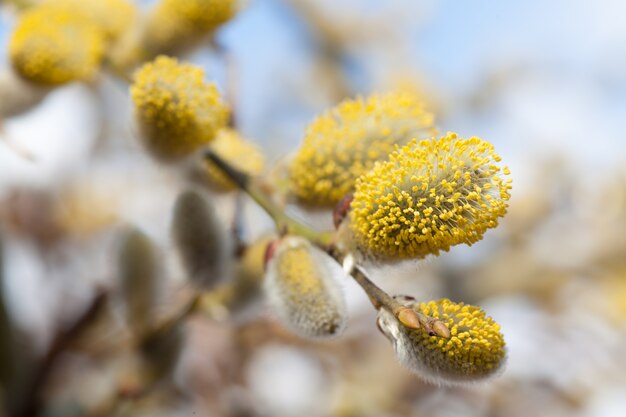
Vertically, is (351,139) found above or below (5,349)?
above

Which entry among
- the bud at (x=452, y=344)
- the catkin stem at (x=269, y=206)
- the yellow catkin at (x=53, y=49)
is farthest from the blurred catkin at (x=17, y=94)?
the bud at (x=452, y=344)

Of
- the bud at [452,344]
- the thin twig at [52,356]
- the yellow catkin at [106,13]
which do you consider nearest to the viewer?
the bud at [452,344]

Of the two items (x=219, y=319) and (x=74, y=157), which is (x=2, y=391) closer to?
(x=219, y=319)

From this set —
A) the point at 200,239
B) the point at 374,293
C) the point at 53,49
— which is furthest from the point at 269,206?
the point at 53,49

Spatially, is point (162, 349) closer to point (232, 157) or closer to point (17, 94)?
point (232, 157)

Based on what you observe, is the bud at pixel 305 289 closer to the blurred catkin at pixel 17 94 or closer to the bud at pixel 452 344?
the bud at pixel 452 344
